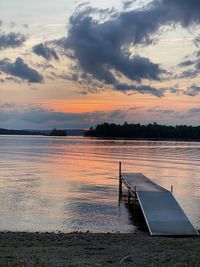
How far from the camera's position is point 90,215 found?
1070 inches

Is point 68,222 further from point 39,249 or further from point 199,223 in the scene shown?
point 39,249

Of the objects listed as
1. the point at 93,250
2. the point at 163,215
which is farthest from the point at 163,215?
the point at 93,250

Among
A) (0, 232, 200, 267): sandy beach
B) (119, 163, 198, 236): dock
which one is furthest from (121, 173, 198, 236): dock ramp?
(0, 232, 200, 267): sandy beach

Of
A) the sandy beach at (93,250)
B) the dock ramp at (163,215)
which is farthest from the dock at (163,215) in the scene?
the sandy beach at (93,250)

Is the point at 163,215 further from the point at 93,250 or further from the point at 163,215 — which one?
the point at 93,250

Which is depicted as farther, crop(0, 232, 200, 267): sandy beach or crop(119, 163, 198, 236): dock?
crop(119, 163, 198, 236): dock

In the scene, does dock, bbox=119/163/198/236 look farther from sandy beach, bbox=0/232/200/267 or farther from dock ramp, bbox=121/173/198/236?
sandy beach, bbox=0/232/200/267

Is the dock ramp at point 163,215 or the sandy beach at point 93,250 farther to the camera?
the dock ramp at point 163,215

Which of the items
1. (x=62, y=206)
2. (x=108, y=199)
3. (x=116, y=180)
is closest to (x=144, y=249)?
(x=62, y=206)

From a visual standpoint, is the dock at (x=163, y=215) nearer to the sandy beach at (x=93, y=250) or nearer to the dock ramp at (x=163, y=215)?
the dock ramp at (x=163, y=215)

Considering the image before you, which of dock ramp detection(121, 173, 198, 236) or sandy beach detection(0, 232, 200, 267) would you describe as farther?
dock ramp detection(121, 173, 198, 236)

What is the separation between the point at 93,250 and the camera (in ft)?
50.3

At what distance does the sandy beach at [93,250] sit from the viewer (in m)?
12.6

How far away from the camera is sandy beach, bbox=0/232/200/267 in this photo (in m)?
12.6
